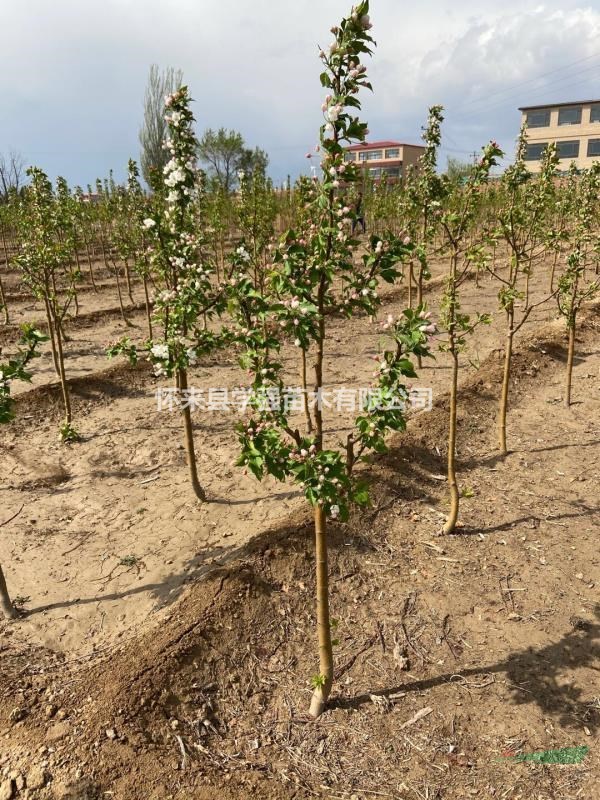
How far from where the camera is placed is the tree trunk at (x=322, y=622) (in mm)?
3686

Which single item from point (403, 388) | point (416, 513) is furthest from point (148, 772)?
point (416, 513)

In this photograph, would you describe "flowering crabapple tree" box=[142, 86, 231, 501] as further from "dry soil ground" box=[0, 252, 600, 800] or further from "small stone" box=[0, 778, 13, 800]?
"small stone" box=[0, 778, 13, 800]

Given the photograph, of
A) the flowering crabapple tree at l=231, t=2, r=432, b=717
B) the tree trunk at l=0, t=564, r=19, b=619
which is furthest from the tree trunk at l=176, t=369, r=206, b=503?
the flowering crabapple tree at l=231, t=2, r=432, b=717

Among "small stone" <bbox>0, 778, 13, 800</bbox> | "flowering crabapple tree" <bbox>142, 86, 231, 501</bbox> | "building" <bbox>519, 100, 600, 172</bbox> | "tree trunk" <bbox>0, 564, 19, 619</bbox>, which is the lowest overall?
"small stone" <bbox>0, 778, 13, 800</bbox>

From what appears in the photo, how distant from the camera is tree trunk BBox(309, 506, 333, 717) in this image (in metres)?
3.69

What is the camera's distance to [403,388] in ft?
10.8

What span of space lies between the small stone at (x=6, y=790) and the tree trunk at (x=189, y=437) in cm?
344

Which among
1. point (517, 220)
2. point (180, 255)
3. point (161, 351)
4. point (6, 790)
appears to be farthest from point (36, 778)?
point (517, 220)

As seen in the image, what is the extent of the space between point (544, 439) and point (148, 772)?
270 inches

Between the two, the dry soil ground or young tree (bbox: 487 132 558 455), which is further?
young tree (bbox: 487 132 558 455)

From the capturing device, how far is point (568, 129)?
6131 cm

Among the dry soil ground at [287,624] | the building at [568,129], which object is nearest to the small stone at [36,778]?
the dry soil ground at [287,624]

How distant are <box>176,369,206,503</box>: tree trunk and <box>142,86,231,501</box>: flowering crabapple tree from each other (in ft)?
1.38

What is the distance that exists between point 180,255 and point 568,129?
70833 millimetres
